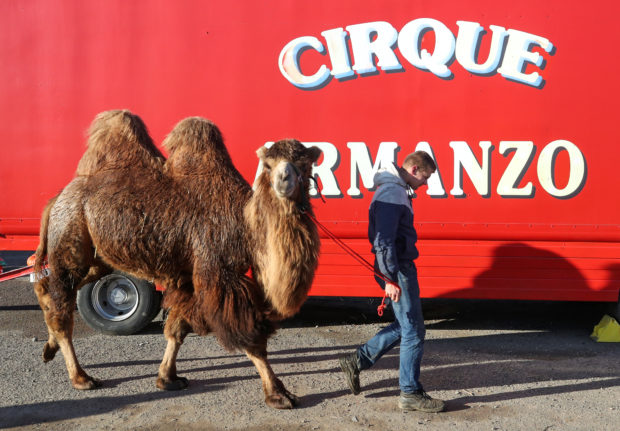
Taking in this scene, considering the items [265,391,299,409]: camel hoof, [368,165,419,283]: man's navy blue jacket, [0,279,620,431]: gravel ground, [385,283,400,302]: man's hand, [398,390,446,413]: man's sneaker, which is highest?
[368,165,419,283]: man's navy blue jacket

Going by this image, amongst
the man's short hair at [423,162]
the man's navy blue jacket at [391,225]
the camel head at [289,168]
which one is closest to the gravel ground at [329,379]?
the man's navy blue jacket at [391,225]

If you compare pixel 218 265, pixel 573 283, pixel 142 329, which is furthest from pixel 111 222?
pixel 573 283

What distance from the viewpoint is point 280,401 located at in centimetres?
443

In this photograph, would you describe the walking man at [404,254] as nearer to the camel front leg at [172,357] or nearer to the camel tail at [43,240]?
the camel front leg at [172,357]

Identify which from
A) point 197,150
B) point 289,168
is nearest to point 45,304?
point 197,150

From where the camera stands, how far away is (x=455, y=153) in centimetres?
578

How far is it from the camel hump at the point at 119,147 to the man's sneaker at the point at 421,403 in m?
2.53

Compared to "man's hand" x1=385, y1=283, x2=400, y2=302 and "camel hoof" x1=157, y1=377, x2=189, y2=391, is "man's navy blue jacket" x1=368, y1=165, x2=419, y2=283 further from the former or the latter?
"camel hoof" x1=157, y1=377, x2=189, y2=391

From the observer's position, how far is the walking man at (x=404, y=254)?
414cm

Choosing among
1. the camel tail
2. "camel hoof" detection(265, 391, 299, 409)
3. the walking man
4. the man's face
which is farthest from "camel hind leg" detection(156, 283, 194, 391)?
the man's face

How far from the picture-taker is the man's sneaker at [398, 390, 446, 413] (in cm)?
435

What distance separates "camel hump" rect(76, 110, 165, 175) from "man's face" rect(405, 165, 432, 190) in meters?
1.91

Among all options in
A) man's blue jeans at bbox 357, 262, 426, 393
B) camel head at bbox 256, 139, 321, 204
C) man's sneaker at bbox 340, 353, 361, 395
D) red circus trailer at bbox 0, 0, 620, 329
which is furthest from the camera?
red circus trailer at bbox 0, 0, 620, 329

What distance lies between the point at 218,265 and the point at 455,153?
2.65 metres
